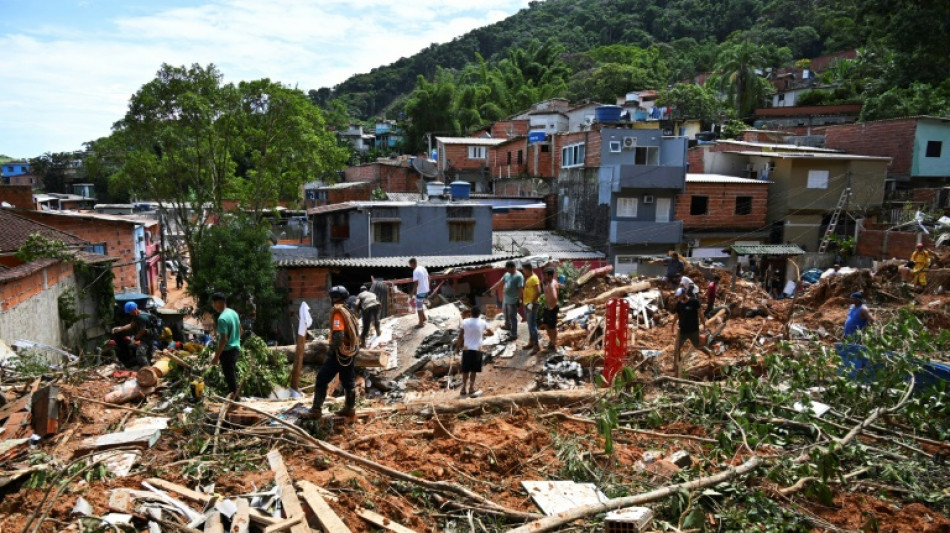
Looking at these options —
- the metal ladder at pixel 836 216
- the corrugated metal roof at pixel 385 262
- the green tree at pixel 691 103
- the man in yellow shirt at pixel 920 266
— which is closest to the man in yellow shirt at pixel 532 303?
the corrugated metal roof at pixel 385 262

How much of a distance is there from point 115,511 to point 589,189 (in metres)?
25.8

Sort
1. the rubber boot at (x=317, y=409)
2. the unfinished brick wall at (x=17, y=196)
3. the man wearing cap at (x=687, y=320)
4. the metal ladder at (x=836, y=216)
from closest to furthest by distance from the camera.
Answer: the rubber boot at (x=317, y=409), the man wearing cap at (x=687, y=320), the unfinished brick wall at (x=17, y=196), the metal ladder at (x=836, y=216)

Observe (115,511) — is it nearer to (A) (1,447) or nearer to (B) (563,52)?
(A) (1,447)

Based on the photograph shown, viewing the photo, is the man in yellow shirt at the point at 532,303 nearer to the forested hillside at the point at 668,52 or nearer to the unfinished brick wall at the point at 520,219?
the forested hillside at the point at 668,52

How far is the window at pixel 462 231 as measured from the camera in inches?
949

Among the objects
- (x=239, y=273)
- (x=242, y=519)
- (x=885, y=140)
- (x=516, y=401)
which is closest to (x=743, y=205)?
(x=885, y=140)

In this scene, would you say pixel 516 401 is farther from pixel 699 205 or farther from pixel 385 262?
pixel 699 205

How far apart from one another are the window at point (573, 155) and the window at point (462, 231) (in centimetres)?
783

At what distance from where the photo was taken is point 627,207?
2698cm

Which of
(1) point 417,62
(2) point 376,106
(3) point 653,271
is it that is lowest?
(3) point 653,271

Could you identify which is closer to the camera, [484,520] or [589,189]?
[484,520]

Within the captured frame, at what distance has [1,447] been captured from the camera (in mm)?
5461

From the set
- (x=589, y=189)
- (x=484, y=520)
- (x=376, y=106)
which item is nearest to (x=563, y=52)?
(x=376, y=106)

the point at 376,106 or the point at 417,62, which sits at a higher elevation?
the point at 417,62
